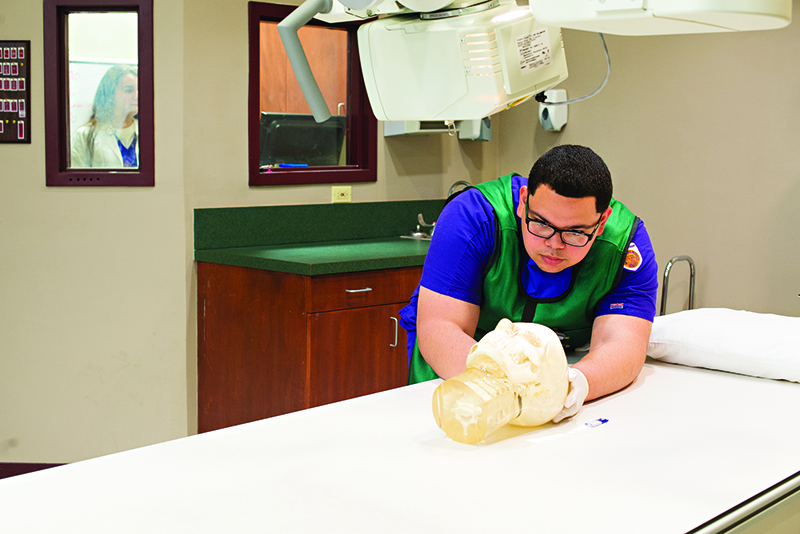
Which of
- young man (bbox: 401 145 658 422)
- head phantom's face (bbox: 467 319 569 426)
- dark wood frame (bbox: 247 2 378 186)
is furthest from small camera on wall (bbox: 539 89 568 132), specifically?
head phantom's face (bbox: 467 319 569 426)

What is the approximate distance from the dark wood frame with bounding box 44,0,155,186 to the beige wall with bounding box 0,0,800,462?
0.03 m

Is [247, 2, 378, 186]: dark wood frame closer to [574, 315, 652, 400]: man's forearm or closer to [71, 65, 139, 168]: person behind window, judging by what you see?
[71, 65, 139, 168]: person behind window

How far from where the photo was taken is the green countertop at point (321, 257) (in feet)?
9.11

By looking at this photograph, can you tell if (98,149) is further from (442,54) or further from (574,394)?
(574,394)

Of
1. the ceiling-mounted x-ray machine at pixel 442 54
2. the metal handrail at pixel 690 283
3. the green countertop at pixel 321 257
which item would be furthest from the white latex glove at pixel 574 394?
the metal handrail at pixel 690 283

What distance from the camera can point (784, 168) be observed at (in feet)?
9.55

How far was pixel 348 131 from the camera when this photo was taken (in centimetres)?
361

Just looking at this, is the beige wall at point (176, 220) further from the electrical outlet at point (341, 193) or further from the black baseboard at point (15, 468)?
the electrical outlet at point (341, 193)

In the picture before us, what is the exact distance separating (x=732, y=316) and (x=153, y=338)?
2179mm

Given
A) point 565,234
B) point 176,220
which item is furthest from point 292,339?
point 565,234

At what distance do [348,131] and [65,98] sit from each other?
3.87ft

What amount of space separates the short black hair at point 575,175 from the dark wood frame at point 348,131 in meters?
1.92

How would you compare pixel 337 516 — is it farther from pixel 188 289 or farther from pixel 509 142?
pixel 509 142

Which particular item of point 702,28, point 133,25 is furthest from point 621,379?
point 133,25
